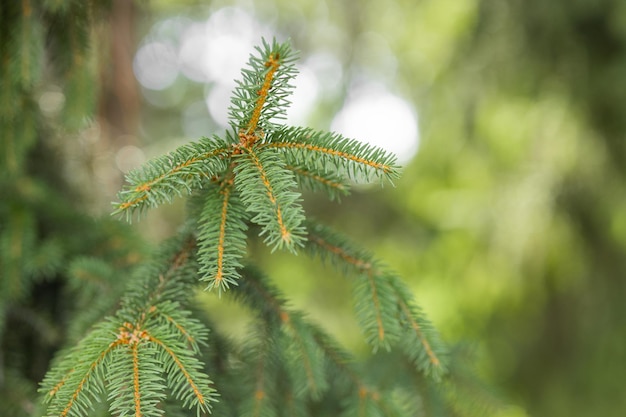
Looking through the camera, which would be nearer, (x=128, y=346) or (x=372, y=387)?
(x=128, y=346)

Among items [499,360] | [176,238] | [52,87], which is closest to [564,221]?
[499,360]

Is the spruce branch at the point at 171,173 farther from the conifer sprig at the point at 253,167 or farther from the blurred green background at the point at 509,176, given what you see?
the blurred green background at the point at 509,176

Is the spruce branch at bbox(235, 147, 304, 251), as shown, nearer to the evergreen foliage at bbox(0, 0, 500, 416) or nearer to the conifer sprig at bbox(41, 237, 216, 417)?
the evergreen foliage at bbox(0, 0, 500, 416)

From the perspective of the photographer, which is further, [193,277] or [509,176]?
[509,176]

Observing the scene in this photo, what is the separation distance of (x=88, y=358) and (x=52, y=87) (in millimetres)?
1234

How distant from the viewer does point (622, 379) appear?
7.79ft

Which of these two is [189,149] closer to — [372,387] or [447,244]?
[372,387]

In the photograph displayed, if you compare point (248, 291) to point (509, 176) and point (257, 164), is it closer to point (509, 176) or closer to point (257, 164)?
point (257, 164)

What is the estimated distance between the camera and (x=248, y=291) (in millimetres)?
913

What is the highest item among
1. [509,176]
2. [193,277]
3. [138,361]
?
[509,176]

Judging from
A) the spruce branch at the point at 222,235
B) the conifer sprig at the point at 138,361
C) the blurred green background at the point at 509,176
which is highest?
the blurred green background at the point at 509,176

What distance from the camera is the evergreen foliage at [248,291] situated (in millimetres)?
650

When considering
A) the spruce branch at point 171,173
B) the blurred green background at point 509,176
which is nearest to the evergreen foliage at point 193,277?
the spruce branch at point 171,173

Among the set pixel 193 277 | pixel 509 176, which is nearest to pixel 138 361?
pixel 193 277
